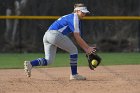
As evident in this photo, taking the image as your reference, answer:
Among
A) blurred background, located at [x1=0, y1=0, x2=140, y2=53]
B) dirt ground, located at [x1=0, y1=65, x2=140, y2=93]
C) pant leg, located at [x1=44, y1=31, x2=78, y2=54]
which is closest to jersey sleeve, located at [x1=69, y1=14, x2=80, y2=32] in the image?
pant leg, located at [x1=44, y1=31, x2=78, y2=54]

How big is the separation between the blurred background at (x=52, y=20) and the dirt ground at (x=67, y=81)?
328 inches

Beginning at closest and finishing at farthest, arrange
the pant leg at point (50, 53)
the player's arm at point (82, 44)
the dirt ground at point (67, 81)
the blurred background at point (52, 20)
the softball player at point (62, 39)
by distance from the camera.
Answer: the dirt ground at point (67, 81)
the player's arm at point (82, 44)
the softball player at point (62, 39)
the pant leg at point (50, 53)
the blurred background at point (52, 20)

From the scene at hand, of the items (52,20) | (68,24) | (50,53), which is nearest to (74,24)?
(68,24)

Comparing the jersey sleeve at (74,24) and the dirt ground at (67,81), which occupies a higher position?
the jersey sleeve at (74,24)

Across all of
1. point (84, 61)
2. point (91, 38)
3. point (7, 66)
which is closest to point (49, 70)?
point (7, 66)

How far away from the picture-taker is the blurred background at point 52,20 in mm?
21748

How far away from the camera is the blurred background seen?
21.7m

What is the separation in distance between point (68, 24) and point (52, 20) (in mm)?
10920

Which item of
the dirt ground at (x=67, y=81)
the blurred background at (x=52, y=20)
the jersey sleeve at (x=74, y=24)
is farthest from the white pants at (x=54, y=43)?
the blurred background at (x=52, y=20)

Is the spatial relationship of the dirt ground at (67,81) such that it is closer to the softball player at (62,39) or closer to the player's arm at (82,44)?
the softball player at (62,39)

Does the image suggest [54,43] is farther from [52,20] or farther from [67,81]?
[52,20]

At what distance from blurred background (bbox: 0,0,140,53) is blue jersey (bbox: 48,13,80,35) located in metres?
10.2

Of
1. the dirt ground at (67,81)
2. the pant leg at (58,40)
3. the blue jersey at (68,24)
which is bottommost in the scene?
the dirt ground at (67,81)

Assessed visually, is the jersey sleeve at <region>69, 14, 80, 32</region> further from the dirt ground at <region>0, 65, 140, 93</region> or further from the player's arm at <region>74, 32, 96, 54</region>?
the dirt ground at <region>0, 65, 140, 93</region>
